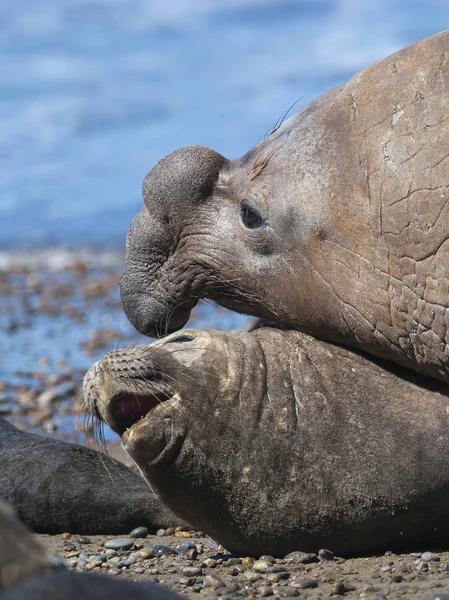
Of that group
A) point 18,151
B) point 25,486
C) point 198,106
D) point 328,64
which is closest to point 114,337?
point 25,486

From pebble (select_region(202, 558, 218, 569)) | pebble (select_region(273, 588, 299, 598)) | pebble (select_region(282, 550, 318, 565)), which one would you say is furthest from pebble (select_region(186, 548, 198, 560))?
pebble (select_region(273, 588, 299, 598))

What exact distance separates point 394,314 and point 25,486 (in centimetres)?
241

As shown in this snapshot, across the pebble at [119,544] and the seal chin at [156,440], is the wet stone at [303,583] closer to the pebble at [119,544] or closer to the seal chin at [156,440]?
the seal chin at [156,440]

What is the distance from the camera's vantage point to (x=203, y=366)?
6.36 m

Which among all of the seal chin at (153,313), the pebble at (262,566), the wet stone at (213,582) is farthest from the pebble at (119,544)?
the seal chin at (153,313)

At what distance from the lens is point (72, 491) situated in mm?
7324

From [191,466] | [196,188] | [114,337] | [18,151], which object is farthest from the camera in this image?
[18,151]

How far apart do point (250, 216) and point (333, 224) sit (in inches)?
24.1

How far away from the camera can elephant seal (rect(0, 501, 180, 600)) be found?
3.46 metres

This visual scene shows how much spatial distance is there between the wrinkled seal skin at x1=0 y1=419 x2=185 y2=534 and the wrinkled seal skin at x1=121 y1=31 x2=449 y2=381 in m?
0.90

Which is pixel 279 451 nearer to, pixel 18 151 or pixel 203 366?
pixel 203 366

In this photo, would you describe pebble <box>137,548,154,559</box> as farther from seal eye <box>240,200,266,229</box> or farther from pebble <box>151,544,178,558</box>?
seal eye <box>240,200,266,229</box>

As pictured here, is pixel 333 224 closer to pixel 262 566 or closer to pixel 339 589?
pixel 262 566

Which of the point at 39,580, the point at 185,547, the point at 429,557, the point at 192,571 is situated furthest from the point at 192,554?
the point at 39,580
